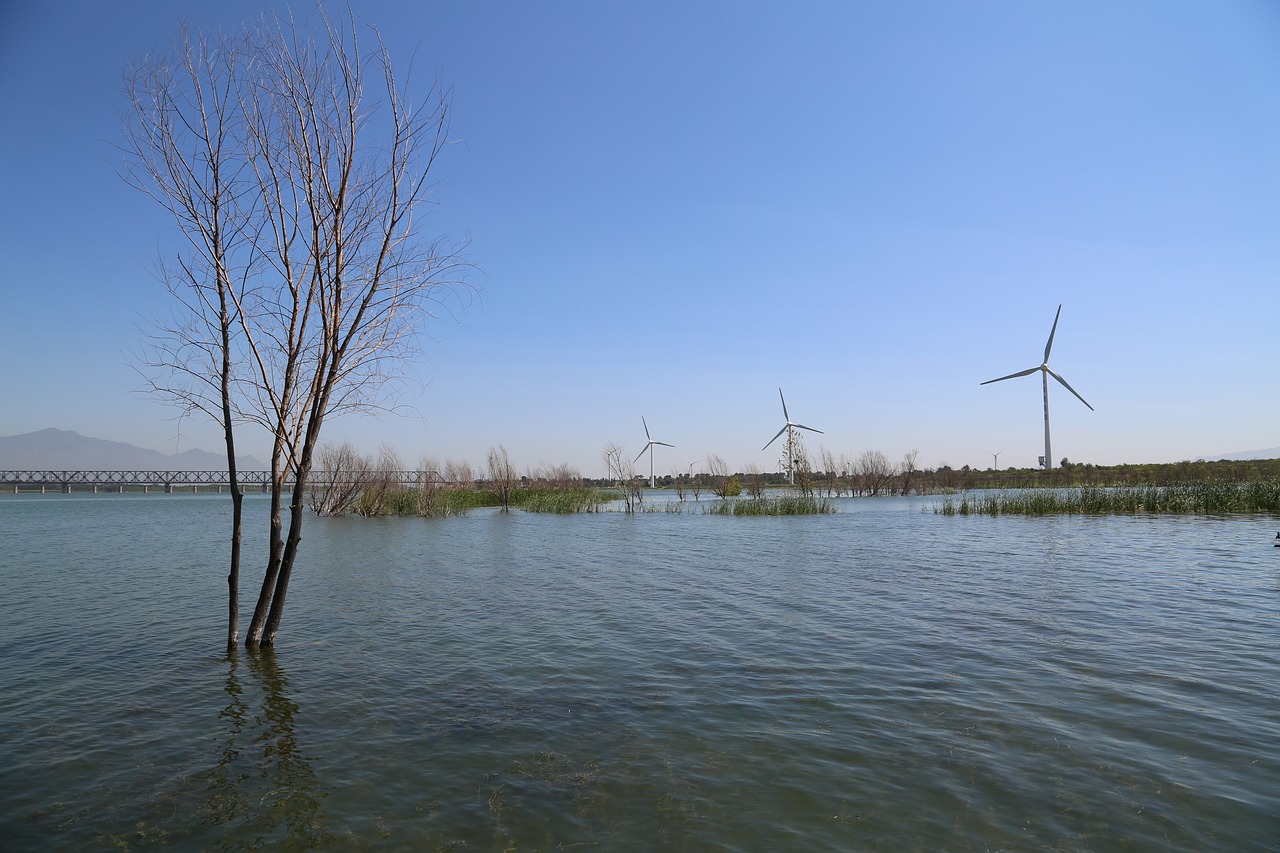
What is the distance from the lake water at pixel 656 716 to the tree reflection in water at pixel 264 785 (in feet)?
0.08

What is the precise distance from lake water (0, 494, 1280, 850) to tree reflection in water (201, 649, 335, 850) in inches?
0.9

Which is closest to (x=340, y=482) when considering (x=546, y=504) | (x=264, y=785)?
(x=546, y=504)

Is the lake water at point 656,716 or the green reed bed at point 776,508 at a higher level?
the green reed bed at point 776,508

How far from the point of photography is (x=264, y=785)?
16.9 ft

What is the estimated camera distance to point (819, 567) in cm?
1730

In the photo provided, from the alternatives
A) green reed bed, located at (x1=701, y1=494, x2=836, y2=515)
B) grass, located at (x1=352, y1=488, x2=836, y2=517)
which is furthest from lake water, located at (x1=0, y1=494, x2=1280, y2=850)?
grass, located at (x1=352, y1=488, x2=836, y2=517)

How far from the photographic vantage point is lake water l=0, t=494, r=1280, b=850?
4.51 metres

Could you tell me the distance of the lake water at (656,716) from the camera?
451 cm

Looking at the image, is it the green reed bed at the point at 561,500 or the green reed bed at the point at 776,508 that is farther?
the green reed bed at the point at 561,500

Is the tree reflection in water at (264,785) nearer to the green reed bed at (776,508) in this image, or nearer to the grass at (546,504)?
the green reed bed at (776,508)

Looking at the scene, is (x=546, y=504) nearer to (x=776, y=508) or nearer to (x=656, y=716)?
(x=776, y=508)

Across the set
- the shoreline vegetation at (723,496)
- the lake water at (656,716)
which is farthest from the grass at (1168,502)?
the lake water at (656,716)

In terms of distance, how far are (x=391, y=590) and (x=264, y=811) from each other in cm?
979

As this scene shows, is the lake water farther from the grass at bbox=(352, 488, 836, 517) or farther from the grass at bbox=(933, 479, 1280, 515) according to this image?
the grass at bbox=(352, 488, 836, 517)
